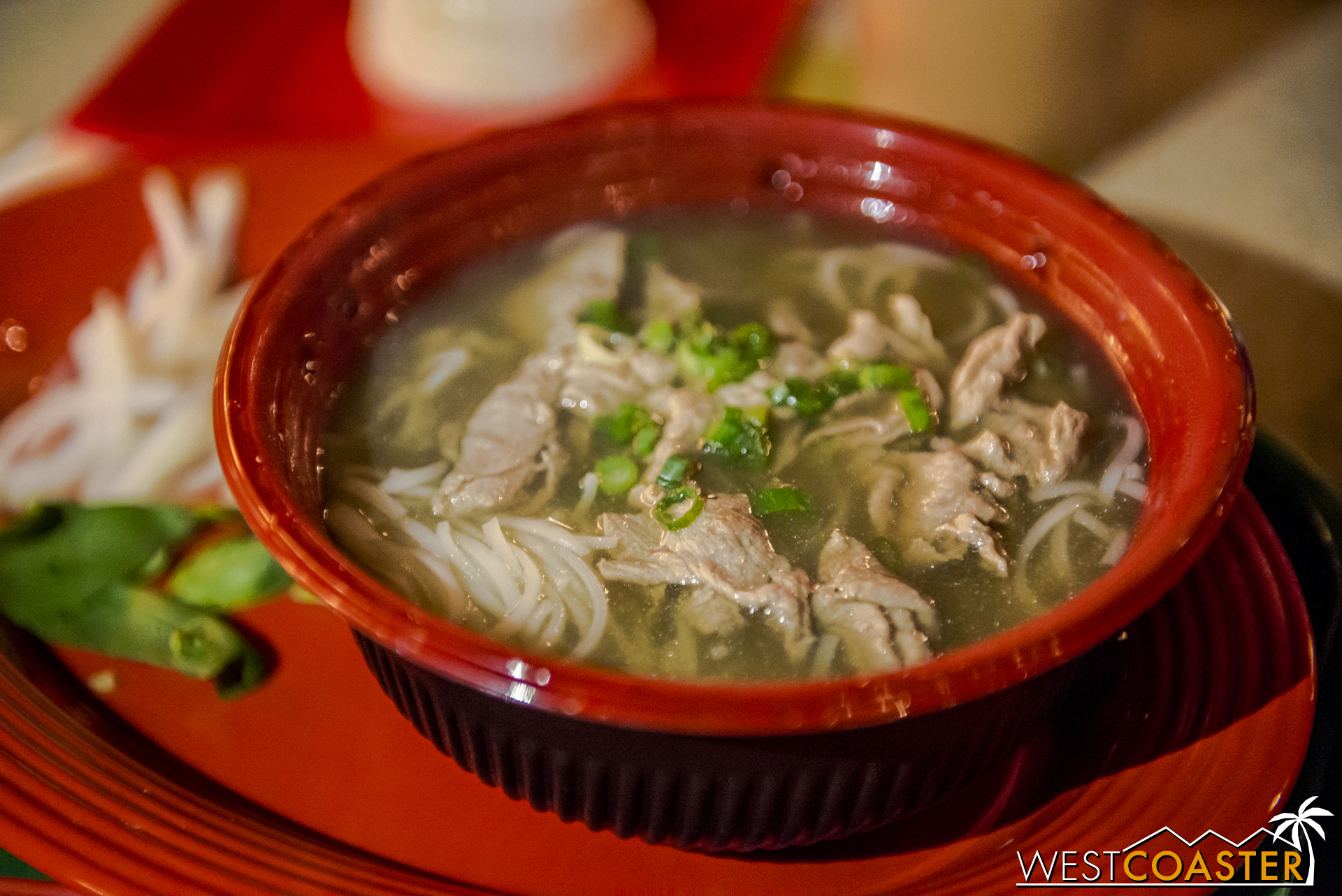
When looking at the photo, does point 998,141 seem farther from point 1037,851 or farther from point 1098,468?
point 1037,851

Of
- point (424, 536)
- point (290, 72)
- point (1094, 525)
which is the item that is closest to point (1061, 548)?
point (1094, 525)

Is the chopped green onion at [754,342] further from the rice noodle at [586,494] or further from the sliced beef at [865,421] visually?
the rice noodle at [586,494]

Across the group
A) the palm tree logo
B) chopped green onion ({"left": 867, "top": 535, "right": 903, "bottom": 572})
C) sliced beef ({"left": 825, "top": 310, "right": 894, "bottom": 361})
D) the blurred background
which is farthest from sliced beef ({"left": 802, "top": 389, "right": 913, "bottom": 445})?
the blurred background

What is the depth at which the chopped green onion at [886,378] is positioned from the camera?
6.59ft

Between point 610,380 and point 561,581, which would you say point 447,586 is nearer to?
point 561,581

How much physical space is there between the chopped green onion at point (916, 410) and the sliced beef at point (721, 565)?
0.39 meters

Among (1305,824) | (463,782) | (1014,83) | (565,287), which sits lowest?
(463,782)

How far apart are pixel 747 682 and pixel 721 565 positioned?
371 millimetres

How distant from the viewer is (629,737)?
1.35 metres

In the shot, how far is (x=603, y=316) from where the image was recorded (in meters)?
2.15

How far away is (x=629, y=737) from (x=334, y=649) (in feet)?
2.96

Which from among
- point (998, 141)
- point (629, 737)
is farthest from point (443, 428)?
point (998, 141)

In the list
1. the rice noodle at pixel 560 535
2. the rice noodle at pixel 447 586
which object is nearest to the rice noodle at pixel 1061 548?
the rice noodle at pixel 560 535

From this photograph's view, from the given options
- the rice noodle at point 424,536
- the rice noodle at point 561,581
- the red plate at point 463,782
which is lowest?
the red plate at point 463,782
